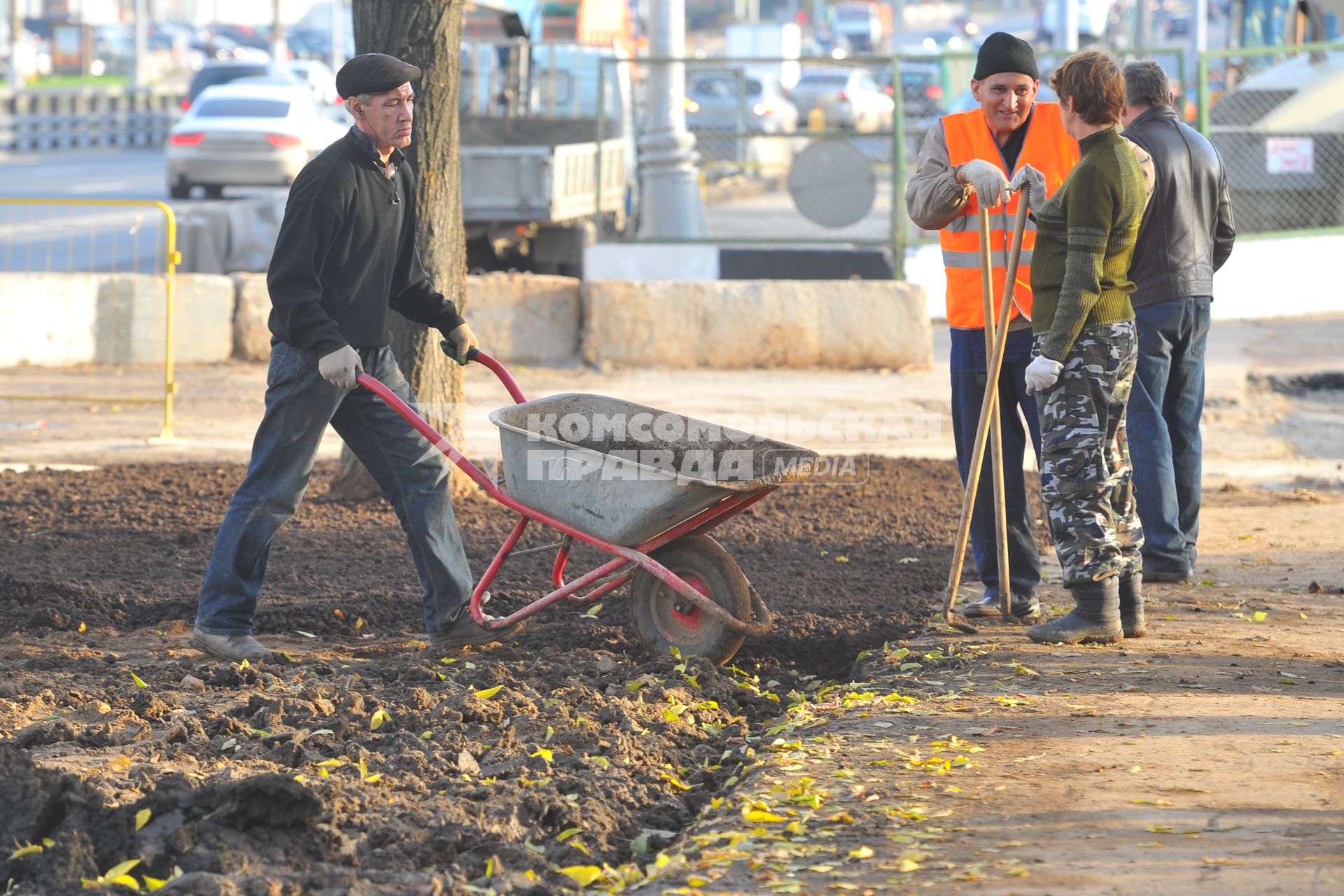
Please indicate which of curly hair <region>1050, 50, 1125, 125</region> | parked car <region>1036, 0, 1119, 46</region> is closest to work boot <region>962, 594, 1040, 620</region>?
curly hair <region>1050, 50, 1125, 125</region>

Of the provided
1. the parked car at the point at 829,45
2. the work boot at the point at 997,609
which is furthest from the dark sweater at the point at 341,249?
the parked car at the point at 829,45

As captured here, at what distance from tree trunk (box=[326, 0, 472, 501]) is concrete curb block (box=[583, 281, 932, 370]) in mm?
4043

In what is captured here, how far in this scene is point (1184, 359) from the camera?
6.06 metres

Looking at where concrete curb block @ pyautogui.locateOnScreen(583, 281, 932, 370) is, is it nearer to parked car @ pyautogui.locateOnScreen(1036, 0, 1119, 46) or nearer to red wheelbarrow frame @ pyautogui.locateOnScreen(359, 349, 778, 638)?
red wheelbarrow frame @ pyautogui.locateOnScreen(359, 349, 778, 638)

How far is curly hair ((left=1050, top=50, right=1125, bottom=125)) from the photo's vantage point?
4730mm

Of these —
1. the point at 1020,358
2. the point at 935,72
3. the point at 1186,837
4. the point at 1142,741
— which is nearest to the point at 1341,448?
the point at 1020,358

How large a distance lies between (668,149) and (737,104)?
A: 3.54 m

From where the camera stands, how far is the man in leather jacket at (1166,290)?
19.3ft

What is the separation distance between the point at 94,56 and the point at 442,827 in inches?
2281

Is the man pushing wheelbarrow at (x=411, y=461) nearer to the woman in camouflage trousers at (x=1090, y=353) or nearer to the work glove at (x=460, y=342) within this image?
the work glove at (x=460, y=342)

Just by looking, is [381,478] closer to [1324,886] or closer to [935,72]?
[1324,886]

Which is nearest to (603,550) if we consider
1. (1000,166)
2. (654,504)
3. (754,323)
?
(654,504)

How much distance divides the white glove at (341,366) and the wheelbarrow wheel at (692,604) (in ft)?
3.71

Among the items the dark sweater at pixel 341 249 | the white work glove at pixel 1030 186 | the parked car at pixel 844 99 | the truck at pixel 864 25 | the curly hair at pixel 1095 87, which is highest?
the truck at pixel 864 25
